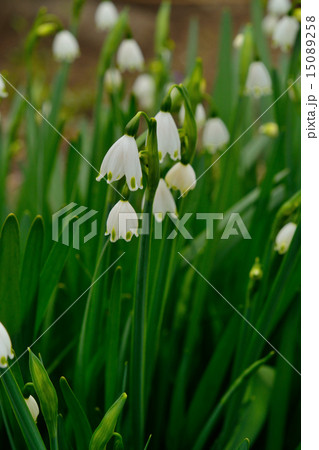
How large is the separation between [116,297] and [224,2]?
460 cm

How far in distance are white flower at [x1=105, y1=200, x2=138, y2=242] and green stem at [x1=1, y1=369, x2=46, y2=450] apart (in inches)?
10.8

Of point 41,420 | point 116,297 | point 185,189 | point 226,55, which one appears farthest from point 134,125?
point 226,55

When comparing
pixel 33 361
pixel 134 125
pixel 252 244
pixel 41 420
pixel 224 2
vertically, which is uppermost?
pixel 224 2

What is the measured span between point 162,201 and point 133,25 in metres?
Result: 4.29

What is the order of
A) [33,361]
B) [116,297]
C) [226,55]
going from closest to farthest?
[33,361] < [116,297] < [226,55]

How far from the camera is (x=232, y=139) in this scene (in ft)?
5.33

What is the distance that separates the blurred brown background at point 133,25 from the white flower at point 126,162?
406cm

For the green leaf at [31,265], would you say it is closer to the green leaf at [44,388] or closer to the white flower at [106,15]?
the green leaf at [44,388]

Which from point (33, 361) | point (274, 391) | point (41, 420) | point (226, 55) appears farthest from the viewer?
point (226, 55)

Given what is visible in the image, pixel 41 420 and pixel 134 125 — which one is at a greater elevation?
pixel 134 125

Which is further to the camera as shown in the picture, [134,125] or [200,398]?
[200,398]

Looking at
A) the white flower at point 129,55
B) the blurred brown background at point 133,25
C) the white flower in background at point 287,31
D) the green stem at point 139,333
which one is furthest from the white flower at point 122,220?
the blurred brown background at point 133,25

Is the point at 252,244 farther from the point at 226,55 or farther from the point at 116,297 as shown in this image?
the point at 226,55

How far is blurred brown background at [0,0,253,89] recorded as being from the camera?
4.90 m
